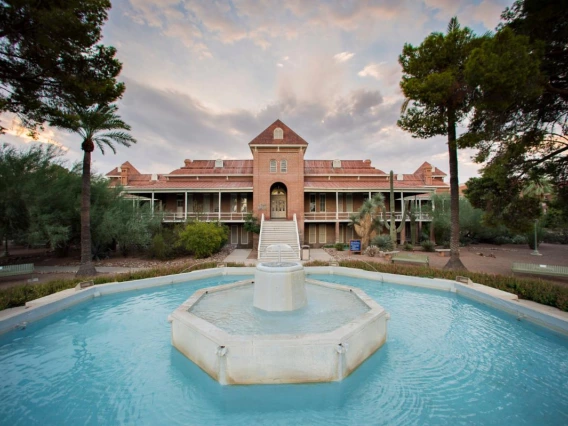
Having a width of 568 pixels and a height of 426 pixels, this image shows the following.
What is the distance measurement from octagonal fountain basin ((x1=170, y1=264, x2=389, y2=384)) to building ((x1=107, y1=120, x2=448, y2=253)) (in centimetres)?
1624

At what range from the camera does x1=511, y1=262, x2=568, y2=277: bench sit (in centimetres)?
1126

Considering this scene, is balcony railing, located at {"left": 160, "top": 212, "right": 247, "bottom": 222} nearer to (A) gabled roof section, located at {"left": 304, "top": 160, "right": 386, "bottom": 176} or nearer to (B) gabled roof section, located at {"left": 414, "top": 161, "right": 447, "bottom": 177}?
(A) gabled roof section, located at {"left": 304, "top": 160, "right": 386, "bottom": 176}

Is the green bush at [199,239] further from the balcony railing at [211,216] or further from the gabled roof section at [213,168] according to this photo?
the gabled roof section at [213,168]

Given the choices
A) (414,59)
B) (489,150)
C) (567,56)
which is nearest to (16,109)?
(414,59)

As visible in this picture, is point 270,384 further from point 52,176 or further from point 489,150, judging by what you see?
point 52,176

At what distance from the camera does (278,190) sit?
26.6 meters

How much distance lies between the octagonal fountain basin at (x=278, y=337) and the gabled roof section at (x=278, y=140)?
1900cm

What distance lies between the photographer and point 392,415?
156 inches

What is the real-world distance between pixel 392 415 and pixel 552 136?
14.2 m

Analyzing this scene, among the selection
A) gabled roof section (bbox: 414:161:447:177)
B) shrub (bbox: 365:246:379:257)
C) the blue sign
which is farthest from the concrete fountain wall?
gabled roof section (bbox: 414:161:447:177)

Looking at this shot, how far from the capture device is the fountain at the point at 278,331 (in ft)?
15.0

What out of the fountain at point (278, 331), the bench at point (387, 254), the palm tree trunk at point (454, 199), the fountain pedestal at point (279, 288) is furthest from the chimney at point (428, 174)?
the fountain pedestal at point (279, 288)

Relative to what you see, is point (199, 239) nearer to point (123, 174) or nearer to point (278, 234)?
point (278, 234)

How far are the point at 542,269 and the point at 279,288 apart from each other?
1263 centimetres
